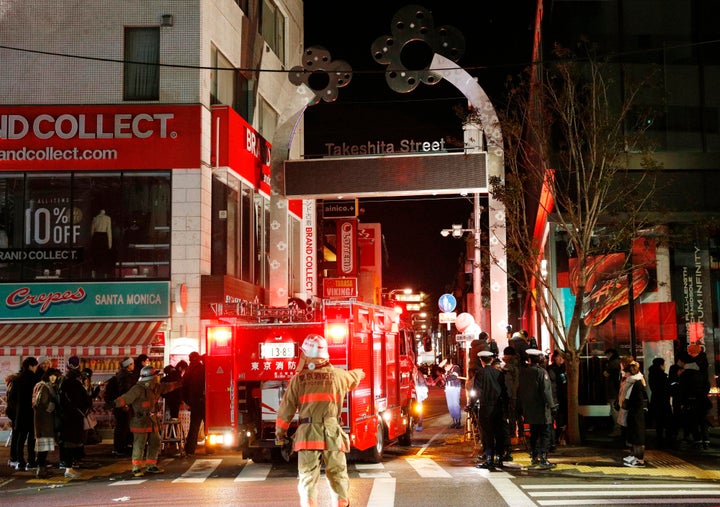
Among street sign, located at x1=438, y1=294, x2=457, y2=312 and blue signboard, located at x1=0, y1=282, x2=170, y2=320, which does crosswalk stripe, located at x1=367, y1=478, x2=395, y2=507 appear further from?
street sign, located at x1=438, y1=294, x2=457, y2=312

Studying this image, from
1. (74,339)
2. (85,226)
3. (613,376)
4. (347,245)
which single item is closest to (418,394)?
(613,376)

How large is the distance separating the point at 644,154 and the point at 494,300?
6657 mm

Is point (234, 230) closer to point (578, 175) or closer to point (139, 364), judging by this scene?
point (139, 364)

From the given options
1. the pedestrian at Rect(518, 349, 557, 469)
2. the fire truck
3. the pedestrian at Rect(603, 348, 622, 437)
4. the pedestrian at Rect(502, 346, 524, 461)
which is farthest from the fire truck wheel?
the pedestrian at Rect(603, 348, 622, 437)

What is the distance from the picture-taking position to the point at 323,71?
993 inches

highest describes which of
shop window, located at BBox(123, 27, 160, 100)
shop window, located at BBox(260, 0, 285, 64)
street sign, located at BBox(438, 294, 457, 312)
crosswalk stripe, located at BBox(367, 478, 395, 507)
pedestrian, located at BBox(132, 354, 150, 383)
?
shop window, located at BBox(260, 0, 285, 64)

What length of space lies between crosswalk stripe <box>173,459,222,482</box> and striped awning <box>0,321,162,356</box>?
579 centimetres

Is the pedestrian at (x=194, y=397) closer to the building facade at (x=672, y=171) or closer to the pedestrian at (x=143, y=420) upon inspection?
the pedestrian at (x=143, y=420)

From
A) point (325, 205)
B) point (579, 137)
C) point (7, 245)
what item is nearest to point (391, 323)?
point (579, 137)

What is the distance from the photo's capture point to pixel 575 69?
1870cm

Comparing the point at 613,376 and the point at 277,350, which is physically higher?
the point at 277,350

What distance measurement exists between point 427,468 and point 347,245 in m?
29.0

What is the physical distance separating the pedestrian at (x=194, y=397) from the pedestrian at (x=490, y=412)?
20.4 feet

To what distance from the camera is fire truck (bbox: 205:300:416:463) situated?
14.8 metres
